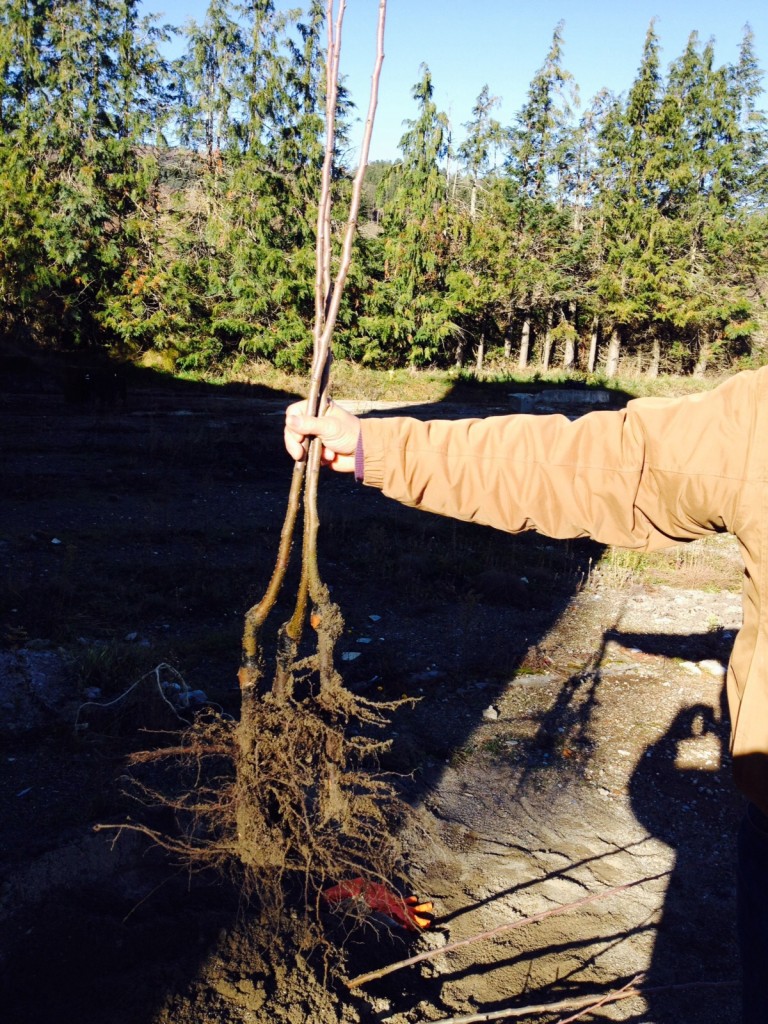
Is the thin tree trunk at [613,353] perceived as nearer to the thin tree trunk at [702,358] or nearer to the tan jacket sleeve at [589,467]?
the thin tree trunk at [702,358]

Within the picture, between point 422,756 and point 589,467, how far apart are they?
2.17m

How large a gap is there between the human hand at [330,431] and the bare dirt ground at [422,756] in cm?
124

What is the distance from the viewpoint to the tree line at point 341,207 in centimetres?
1455

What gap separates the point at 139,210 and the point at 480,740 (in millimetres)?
14194

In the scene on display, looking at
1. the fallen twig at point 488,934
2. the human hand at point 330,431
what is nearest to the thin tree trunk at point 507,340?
the fallen twig at point 488,934

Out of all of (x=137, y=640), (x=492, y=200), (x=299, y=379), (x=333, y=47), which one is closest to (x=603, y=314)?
(x=492, y=200)

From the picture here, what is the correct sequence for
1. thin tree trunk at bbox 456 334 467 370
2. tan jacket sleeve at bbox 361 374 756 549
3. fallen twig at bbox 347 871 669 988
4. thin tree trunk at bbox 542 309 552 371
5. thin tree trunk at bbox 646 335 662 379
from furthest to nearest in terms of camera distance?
thin tree trunk at bbox 646 335 662 379 < thin tree trunk at bbox 542 309 552 371 < thin tree trunk at bbox 456 334 467 370 < fallen twig at bbox 347 871 669 988 < tan jacket sleeve at bbox 361 374 756 549

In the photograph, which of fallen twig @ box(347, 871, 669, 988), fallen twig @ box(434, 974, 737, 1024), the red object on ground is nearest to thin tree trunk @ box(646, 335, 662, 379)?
fallen twig @ box(347, 871, 669, 988)

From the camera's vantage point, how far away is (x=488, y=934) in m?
2.21

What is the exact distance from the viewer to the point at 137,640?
4418 millimetres

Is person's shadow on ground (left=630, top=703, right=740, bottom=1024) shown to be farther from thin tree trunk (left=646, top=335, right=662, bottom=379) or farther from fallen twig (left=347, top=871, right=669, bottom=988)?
thin tree trunk (left=646, top=335, right=662, bottom=379)

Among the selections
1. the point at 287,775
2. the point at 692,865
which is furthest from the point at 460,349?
the point at 287,775

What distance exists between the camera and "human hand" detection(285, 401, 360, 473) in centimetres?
171

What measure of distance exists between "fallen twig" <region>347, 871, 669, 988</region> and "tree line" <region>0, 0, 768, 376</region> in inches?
532
